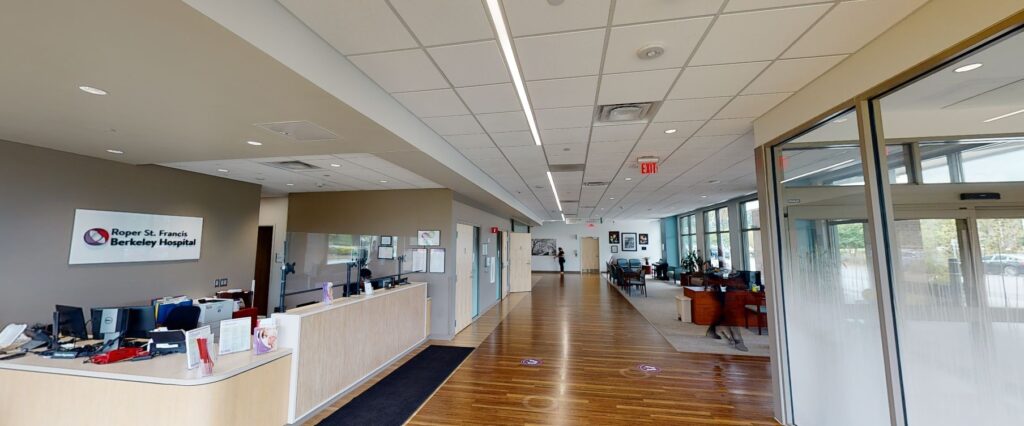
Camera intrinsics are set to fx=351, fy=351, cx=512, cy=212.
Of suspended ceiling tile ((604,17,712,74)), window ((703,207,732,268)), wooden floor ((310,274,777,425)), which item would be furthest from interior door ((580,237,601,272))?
suspended ceiling tile ((604,17,712,74))

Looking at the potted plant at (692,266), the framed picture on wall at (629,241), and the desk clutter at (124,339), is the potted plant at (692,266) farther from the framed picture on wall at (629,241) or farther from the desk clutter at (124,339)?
the desk clutter at (124,339)

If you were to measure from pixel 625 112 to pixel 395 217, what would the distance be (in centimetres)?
440

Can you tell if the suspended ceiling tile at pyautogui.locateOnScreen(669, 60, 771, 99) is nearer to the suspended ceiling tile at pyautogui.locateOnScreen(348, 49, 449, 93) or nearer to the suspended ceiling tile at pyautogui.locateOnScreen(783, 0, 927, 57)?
the suspended ceiling tile at pyautogui.locateOnScreen(783, 0, 927, 57)

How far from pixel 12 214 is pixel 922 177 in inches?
287

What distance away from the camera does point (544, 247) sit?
58.7ft

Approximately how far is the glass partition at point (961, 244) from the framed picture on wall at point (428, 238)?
521cm

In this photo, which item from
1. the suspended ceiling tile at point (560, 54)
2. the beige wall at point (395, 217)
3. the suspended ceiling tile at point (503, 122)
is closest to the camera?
the suspended ceiling tile at point (560, 54)

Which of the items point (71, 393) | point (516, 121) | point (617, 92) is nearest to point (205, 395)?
point (71, 393)

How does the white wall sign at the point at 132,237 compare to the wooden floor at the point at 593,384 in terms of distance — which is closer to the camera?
the wooden floor at the point at 593,384

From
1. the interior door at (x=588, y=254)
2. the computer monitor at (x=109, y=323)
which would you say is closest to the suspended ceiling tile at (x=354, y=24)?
the computer monitor at (x=109, y=323)

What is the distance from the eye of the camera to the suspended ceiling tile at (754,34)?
1792 mm

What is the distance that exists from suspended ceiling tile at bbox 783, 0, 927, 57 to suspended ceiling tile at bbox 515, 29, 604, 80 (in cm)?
116

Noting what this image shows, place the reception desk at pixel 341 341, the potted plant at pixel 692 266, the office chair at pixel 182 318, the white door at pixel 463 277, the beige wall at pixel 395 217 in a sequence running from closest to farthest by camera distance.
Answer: the reception desk at pixel 341 341 < the office chair at pixel 182 318 < the beige wall at pixel 395 217 < the white door at pixel 463 277 < the potted plant at pixel 692 266

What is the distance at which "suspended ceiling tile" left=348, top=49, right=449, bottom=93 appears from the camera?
216 cm
